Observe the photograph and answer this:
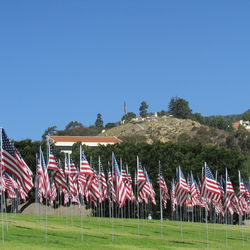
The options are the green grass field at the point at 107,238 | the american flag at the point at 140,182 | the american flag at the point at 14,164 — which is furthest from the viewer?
the american flag at the point at 140,182

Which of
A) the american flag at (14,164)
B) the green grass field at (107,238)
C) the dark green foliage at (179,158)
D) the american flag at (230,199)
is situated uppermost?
the dark green foliage at (179,158)

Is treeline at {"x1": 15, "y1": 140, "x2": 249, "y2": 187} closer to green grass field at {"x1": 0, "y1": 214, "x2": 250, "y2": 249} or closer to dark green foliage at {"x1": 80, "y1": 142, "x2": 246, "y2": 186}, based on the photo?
dark green foliage at {"x1": 80, "y1": 142, "x2": 246, "y2": 186}

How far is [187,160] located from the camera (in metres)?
90.4

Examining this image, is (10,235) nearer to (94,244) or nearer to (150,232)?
(94,244)

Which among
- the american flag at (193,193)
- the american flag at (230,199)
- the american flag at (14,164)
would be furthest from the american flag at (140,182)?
the american flag at (14,164)

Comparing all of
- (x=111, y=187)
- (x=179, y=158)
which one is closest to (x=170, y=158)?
(x=179, y=158)

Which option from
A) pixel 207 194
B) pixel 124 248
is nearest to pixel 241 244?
pixel 207 194

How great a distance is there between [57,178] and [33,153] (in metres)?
51.7

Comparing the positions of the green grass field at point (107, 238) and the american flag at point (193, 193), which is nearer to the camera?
Answer: the green grass field at point (107, 238)

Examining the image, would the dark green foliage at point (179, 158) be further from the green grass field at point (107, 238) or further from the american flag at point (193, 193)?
the green grass field at point (107, 238)

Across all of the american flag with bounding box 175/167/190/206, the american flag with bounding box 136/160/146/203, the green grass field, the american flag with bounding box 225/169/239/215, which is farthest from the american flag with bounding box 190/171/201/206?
the american flag with bounding box 175/167/190/206

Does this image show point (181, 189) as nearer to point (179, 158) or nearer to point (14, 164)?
point (14, 164)

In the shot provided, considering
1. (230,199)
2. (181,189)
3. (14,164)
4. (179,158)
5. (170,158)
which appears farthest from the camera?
(179,158)

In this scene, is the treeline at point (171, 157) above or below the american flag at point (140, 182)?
above
